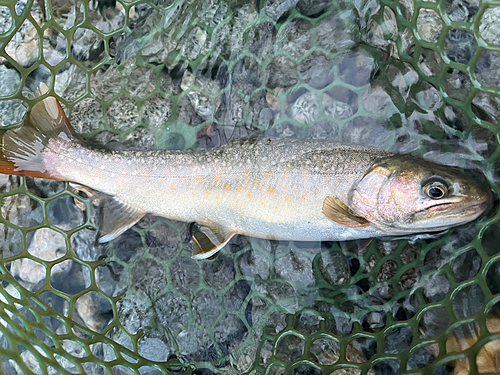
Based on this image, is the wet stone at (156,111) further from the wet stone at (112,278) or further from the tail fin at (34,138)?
the wet stone at (112,278)

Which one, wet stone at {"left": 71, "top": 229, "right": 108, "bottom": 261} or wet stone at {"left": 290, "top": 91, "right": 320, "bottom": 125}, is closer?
wet stone at {"left": 290, "top": 91, "right": 320, "bottom": 125}

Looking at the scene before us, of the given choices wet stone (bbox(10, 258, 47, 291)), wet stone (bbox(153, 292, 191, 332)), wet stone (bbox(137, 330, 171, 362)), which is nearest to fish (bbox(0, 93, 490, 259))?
wet stone (bbox(153, 292, 191, 332))

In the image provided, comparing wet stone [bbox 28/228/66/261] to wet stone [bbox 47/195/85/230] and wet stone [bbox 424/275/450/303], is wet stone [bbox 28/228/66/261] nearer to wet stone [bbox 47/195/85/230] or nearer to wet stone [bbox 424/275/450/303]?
wet stone [bbox 47/195/85/230]

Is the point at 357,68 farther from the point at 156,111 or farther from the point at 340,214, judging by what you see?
the point at 156,111

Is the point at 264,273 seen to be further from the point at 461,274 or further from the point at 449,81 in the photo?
the point at 449,81

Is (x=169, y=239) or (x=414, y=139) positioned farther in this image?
(x=169, y=239)

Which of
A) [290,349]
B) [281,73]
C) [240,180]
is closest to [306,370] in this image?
[290,349]

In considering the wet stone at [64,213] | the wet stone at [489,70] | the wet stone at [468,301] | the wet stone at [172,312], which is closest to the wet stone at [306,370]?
the wet stone at [172,312]

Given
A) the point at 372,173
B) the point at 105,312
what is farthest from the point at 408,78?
the point at 105,312
